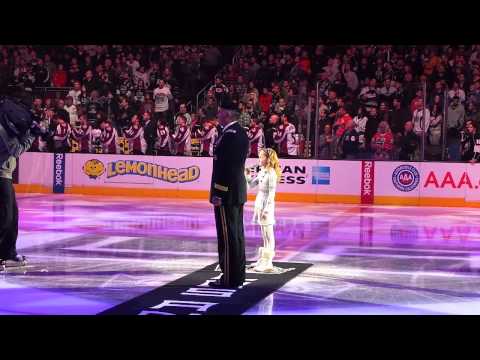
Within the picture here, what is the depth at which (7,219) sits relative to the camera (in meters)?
9.55

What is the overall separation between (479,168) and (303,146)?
4.23m

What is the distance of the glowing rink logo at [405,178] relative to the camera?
1959 centimetres

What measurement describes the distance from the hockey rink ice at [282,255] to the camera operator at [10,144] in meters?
0.55

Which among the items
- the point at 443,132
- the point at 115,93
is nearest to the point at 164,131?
the point at 115,93

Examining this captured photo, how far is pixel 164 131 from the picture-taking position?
68.9 ft

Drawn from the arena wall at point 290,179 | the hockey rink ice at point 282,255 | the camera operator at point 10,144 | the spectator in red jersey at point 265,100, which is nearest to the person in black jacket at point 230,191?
the hockey rink ice at point 282,255

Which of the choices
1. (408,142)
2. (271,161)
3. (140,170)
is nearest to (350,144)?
(408,142)

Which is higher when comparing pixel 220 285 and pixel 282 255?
pixel 282 255

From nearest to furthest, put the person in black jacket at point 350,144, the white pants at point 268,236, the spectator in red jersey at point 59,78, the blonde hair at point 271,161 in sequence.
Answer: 1. the blonde hair at point 271,161
2. the white pants at point 268,236
3. the person in black jacket at point 350,144
4. the spectator in red jersey at point 59,78

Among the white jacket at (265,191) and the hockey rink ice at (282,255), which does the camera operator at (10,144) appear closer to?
the hockey rink ice at (282,255)

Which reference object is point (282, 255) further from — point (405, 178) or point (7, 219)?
point (405, 178)

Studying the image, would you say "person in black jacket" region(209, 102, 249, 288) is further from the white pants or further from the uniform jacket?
the white pants

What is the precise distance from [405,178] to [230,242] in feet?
39.0

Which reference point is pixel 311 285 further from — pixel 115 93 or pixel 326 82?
pixel 115 93
